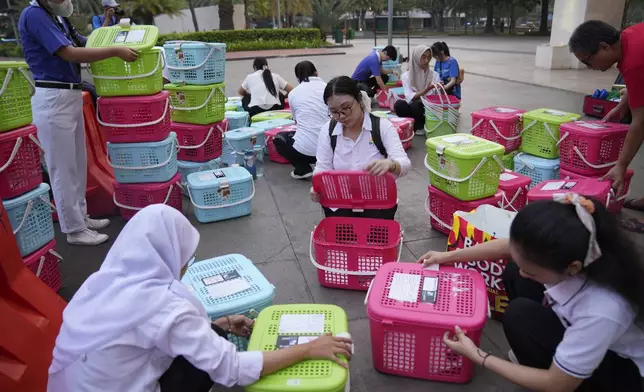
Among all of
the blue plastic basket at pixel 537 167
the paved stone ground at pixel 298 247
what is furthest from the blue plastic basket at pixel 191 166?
the blue plastic basket at pixel 537 167

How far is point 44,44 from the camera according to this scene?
3277 millimetres

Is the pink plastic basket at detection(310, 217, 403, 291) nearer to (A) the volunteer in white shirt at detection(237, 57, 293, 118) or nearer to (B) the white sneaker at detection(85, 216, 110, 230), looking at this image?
(B) the white sneaker at detection(85, 216, 110, 230)

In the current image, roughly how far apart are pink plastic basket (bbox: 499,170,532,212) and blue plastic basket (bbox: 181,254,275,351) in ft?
6.93

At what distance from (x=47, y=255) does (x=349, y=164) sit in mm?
1997

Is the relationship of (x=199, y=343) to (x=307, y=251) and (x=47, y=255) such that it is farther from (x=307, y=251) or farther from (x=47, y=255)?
(x=307, y=251)

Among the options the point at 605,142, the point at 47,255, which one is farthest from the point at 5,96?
the point at 605,142

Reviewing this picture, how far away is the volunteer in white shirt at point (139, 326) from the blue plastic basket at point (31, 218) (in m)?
1.38

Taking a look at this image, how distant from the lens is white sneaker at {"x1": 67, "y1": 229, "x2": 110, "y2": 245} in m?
3.80

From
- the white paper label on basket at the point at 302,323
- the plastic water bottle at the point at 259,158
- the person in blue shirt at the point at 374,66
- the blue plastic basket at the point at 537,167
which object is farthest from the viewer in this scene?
the person in blue shirt at the point at 374,66

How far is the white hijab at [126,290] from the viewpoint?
1.50 m

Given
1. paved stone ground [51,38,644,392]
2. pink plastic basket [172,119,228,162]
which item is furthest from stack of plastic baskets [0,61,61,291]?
pink plastic basket [172,119,228,162]

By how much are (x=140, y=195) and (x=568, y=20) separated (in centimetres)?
1219

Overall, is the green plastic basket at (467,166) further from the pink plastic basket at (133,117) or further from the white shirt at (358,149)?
the pink plastic basket at (133,117)

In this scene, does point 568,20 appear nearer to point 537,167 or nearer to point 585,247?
point 537,167
